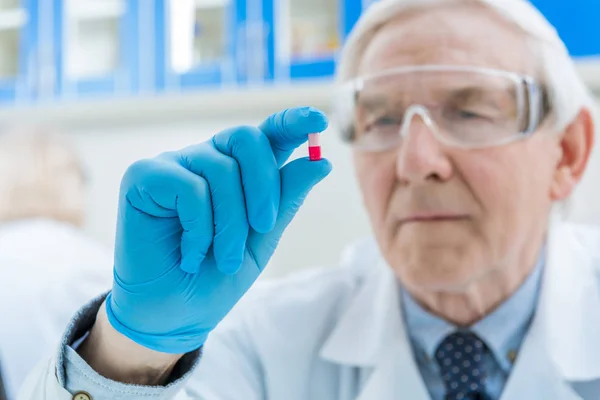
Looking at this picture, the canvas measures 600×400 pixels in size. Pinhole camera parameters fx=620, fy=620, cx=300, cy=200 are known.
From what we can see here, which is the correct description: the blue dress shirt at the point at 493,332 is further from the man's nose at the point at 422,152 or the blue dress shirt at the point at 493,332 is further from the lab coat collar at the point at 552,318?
the man's nose at the point at 422,152

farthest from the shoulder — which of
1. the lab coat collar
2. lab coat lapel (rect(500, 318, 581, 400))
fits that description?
lab coat lapel (rect(500, 318, 581, 400))

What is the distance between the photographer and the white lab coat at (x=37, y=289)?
4.36 ft

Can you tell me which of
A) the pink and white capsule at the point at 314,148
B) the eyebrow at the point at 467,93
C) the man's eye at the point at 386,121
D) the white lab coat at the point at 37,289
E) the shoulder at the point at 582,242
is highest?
the eyebrow at the point at 467,93

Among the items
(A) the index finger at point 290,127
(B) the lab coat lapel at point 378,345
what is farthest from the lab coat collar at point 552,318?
(A) the index finger at point 290,127

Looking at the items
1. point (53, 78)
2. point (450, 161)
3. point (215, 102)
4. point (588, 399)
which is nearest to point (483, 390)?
point (588, 399)

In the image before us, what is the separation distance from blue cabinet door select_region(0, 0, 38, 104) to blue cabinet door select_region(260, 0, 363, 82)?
2.88ft

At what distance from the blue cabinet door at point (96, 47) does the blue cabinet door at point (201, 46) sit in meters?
0.12

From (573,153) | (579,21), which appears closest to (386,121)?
(573,153)

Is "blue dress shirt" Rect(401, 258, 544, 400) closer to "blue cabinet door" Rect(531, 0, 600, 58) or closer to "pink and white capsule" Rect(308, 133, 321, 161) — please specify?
"pink and white capsule" Rect(308, 133, 321, 161)

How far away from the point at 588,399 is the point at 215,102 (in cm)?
125

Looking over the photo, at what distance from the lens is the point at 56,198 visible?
68.9 inches

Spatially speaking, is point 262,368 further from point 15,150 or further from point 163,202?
point 15,150

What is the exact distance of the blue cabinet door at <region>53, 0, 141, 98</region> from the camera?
204 cm

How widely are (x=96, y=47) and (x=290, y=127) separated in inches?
67.9
